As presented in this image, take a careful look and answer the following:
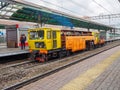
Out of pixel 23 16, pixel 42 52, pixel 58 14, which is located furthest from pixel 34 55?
pixel 58 14

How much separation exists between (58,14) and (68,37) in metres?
5.48

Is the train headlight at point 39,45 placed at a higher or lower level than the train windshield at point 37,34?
lower

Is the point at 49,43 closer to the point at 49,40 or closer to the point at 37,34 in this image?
the point at 49,40

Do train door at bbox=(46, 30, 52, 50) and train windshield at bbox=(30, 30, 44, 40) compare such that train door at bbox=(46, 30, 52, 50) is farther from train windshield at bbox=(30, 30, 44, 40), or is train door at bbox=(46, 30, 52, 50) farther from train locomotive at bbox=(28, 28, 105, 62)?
train windshield at bbox=(30, 30, 44, 40)

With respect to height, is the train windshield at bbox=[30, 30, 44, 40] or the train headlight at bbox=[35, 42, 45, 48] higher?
the train windshield at bbox=[30, 30, 44, 40]

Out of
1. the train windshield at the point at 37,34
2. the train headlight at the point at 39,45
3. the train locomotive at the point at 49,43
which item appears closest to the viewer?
the train locomotive at the point at 49,43

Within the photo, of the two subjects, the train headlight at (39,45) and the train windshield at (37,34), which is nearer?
the train headlight at (39,45)

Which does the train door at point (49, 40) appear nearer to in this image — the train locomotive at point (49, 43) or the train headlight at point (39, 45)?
the train locomotive at point (49, 43)

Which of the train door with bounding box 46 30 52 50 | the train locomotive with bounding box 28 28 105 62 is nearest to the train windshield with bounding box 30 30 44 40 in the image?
the train locomotive with bounding box 28 28 105 62

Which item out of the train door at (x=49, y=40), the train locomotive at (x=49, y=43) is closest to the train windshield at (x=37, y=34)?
the train locomotive at (x=49, y=43)

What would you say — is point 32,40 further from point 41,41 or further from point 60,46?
point 60,46

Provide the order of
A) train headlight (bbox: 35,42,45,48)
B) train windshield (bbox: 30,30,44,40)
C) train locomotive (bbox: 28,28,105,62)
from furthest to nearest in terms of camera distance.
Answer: train windshield (bbox: 30,30,44,40) → train headlight (bbox: 35,42,45,48) → train locomotive (bbox: 28,28,105,62)

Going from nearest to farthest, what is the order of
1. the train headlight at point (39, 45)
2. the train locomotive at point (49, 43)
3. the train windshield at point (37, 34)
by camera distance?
the train locomotive at point (49, 43) → the train headlight at point (39, 45) → the train windshield at point (37, 34)

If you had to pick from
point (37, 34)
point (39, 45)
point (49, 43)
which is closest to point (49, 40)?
point (49, 43)
